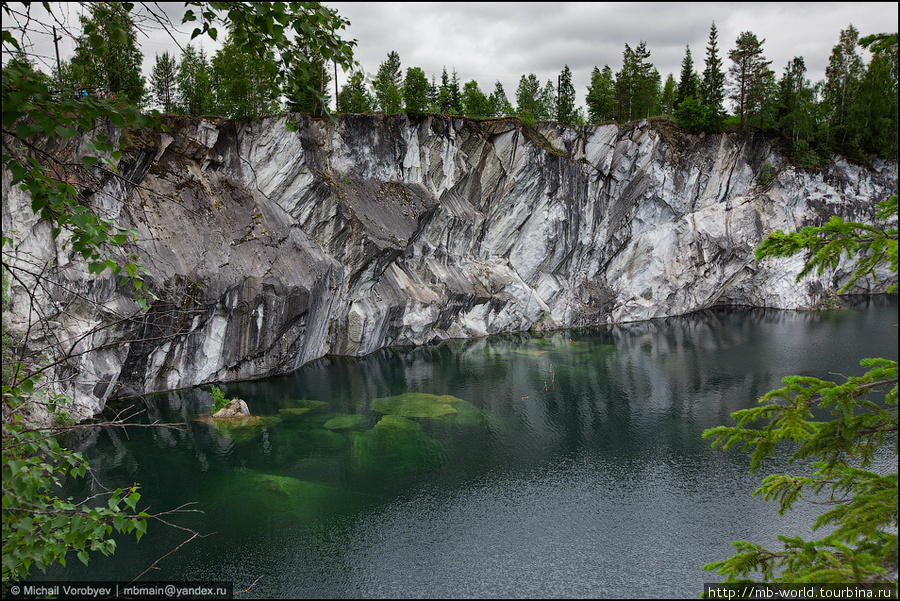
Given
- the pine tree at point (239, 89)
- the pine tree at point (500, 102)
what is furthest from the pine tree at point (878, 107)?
the pine tree at point (239, 89)

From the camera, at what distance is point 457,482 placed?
60.3 feet

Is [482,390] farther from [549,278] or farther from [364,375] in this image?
[549,278]

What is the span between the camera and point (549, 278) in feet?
159

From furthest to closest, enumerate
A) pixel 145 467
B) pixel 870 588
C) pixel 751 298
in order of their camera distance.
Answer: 1. pixel 751 298
2. pixel 145 467
3. pixel 870 588

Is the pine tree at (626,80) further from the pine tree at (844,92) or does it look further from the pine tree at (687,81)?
the pine tree at (844,92)

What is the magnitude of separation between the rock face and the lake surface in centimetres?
429

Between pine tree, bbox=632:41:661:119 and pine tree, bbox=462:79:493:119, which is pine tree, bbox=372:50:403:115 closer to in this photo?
pine tree, bbox=462:79:493:119

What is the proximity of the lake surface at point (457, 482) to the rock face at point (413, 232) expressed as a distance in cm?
429

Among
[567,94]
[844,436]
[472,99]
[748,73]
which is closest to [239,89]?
[472,99]

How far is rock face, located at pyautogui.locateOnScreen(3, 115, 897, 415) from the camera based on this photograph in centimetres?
2615

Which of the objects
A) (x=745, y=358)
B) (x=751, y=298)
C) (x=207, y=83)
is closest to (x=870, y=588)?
(x=745, y=358)

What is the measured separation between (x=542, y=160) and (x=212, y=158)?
26026mm

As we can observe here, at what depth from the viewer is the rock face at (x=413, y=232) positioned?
85.8 ft

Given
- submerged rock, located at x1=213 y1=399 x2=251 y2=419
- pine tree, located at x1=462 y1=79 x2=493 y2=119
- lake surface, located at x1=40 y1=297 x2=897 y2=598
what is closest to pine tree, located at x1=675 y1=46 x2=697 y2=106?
pine tree, located at x1=462 y1=79 x2=493 y2=119
